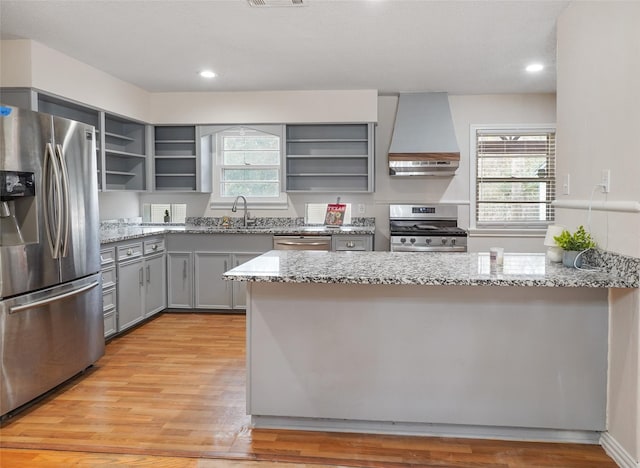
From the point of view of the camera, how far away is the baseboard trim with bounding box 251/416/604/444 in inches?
94.7

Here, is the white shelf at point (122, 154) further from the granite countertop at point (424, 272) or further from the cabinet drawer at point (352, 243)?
the granite countertop at point (424, 272)

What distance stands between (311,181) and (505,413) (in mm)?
3568

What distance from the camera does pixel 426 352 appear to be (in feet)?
8.00

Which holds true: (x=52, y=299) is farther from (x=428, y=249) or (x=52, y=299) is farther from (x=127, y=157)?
(x=428, y=249)

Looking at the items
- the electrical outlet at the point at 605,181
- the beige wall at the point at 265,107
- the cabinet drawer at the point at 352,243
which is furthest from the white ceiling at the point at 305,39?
the cabinet drawer at the point at 352,243

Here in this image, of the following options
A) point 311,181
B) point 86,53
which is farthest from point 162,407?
Result: point 311,181

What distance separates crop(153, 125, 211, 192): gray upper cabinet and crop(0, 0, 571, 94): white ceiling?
69cm

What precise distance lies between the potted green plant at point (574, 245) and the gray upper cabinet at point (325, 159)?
9.59 ft

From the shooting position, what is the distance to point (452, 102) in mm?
5406

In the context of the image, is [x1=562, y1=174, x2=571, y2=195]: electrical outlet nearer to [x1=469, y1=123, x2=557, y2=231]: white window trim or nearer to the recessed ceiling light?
the recessed ceiling light

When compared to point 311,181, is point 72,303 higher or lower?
lower

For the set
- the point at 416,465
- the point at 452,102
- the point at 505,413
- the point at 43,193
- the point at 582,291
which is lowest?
the point at 416,465

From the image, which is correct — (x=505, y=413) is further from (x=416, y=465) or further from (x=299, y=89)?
(x=299, y=89)

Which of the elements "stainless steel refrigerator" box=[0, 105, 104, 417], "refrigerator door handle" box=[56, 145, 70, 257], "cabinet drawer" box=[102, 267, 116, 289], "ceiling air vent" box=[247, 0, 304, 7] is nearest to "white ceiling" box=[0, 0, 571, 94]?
"ceiling air vent" box=[247, 0, 304, 7]
